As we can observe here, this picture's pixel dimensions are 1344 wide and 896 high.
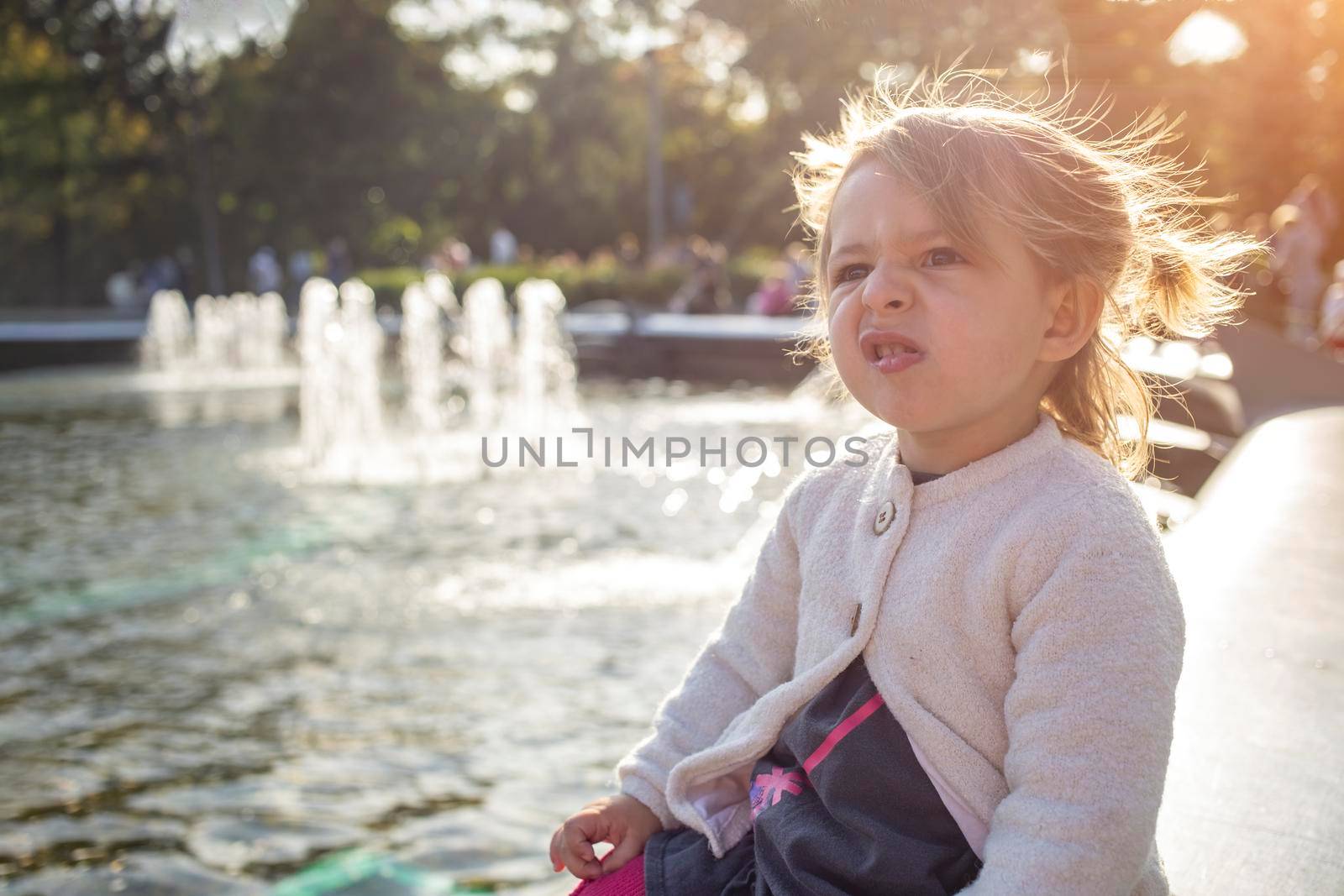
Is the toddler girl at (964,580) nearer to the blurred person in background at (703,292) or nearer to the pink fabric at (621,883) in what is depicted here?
the pink fabric at (621,883)

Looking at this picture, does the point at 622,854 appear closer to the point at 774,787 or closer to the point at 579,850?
the point at 579,850

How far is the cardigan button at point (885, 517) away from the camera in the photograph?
1517mm

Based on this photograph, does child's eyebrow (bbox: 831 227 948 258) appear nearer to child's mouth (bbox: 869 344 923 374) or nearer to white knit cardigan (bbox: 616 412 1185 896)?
child's mouth (bbox: 869 344 923 374)

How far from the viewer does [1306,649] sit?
2523 mm

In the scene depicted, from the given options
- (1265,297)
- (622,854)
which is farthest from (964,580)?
(1265,297)

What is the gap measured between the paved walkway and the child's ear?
65cm

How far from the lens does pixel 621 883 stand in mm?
1627

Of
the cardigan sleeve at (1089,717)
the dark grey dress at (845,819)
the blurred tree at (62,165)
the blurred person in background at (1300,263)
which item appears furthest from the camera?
the blurred tree at (62,165)

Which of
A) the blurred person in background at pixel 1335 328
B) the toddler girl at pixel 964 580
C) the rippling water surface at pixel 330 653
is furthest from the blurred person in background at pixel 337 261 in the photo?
the toddler girl at pixel 964 580

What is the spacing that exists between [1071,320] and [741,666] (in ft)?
1.95

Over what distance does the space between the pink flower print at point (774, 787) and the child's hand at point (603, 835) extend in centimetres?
17

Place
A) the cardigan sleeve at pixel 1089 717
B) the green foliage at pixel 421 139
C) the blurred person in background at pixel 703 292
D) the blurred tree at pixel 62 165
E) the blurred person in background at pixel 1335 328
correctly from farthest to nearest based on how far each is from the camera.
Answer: the blurred tree at pixel 62 165, the blurred person in background at pixel 703 292, the green foliage at pixel 421 139, the blurred person in background at pixel 1335 328, the cardigan sleeve at pixel 1089 717

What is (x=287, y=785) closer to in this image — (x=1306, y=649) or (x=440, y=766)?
(x=440, y=766)

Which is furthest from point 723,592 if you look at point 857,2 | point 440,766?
point 857,2
